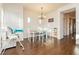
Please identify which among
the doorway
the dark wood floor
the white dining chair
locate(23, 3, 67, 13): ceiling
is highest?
locate(23, 3, 67, 13): ceiling

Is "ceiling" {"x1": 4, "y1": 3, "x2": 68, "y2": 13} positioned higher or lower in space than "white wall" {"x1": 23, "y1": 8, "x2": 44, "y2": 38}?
higher

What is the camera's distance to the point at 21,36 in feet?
7.56

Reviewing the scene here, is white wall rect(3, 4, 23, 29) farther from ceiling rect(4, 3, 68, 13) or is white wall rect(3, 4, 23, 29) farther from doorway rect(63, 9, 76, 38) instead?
doorway rect(63, 9, 76, 38)

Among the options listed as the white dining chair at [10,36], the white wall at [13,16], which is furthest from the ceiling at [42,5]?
the white dining chair at [10,36]

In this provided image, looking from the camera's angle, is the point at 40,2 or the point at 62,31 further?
the point at 62,31

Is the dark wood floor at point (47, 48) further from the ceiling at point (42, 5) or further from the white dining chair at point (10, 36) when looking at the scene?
the ceiling at point (42, 5)

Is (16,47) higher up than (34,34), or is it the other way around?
(34,34)

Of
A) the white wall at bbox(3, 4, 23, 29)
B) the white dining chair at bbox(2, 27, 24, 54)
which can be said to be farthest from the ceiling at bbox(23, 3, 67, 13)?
the white dining chair at bbox(2, 27, 24, 54)

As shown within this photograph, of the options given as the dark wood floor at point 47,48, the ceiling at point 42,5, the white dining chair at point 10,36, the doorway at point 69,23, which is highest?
the ceiling at point 42,5

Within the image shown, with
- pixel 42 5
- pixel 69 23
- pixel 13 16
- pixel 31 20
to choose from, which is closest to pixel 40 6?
pixel 42 5

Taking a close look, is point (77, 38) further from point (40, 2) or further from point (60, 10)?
point (40, 2)
